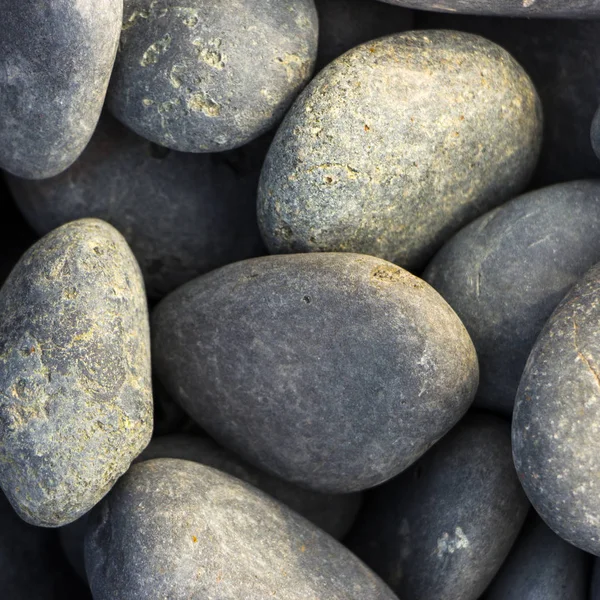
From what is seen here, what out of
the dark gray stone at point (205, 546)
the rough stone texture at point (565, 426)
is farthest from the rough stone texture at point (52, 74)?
the rough stone texture at point (565, 426)

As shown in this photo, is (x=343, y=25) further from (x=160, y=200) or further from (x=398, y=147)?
(x=160, y=200)

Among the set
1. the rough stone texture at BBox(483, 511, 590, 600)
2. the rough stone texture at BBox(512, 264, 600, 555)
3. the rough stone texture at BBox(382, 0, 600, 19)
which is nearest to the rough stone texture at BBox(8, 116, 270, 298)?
the rough stone texture at BBox(382, 0, 600, 19)

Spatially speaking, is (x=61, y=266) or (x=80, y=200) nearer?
(x=61, y=266)

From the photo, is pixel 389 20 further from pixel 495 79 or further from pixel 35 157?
pixel 35 157

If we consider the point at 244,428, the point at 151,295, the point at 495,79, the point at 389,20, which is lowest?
the point at 244,428

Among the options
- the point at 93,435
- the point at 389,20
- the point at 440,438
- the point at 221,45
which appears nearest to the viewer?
the point at 93,435

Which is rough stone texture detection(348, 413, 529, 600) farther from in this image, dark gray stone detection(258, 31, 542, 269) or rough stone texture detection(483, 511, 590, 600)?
dark gray stone detection(258, 31, 542, 269)

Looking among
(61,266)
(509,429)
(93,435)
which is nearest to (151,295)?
(61,266)

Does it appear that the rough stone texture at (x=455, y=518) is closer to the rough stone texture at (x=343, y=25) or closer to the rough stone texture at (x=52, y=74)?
the rough stone texture at (x=343, y=25)
